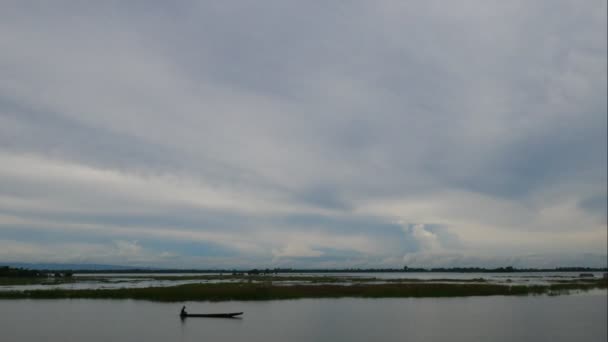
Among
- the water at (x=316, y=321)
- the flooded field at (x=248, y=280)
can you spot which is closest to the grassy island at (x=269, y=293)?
the water at (x=316, y=321)

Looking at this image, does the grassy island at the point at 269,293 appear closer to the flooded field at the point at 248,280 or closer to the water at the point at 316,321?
the water at the point at 316,321

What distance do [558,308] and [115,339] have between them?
1532 inches

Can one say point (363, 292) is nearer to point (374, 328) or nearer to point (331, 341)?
point (374, 328)

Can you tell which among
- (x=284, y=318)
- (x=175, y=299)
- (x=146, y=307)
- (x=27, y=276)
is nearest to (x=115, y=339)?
(x=284, y=318)

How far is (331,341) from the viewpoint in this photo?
29.8 meters

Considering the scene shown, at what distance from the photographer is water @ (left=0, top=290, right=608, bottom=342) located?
31.2m

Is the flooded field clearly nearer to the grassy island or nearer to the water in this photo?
the grassy island

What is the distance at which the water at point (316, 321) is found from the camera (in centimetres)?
3123

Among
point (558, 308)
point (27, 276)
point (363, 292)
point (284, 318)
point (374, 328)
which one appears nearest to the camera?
point (374, 328)

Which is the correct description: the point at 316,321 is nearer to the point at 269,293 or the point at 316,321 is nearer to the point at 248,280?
the point at 269,293

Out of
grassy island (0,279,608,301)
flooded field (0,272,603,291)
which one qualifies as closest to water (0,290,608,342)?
grassy island (0,279,608,301)

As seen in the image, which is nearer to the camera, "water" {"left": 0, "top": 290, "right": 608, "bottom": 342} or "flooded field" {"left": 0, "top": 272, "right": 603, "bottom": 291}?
"water" {"left": 0, "top": 290, "right": 608, "bottom": 342}

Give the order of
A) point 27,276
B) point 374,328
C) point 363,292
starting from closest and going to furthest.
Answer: point 374,328
point 363,292
point 27,276

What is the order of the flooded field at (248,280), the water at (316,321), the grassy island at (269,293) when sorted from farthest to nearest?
the flooded field at (248,280) → the grassy island at (269,293) → the water at (316,321)
